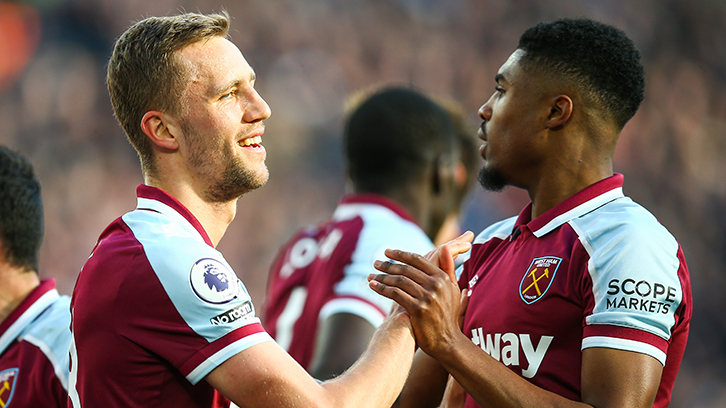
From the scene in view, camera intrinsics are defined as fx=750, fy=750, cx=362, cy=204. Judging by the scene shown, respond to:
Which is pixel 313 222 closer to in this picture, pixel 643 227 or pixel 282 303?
pixel 282 303

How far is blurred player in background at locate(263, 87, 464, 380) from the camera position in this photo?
12.8ft

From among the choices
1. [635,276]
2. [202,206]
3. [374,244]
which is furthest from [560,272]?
[374,244]

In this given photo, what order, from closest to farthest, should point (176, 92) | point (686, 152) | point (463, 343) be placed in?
1. point (463, 343)
2. point (176, 92)
3. point (686, 152)

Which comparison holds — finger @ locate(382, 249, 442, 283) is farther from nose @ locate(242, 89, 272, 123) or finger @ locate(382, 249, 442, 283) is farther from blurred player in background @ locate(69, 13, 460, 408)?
nose @ locate(242, 89, 272, 123)

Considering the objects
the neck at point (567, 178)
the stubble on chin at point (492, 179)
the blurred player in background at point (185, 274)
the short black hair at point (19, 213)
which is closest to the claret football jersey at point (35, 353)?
the short black hair at point (19, 213)

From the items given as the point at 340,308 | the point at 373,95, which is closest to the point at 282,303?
the point at 340,308

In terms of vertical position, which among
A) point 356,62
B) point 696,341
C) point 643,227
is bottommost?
point 696,341

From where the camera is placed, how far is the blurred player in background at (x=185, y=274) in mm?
1999

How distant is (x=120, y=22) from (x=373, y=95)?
512 cm

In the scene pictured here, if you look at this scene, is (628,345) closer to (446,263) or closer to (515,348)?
(515,348)

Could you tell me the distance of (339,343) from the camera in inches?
152

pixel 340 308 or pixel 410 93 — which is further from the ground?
pixel 410 93

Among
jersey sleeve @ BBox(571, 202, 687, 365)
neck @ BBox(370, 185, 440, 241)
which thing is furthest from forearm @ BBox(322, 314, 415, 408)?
neck @ BBox(370, 185, 440, 241)

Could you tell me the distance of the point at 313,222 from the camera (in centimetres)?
889
